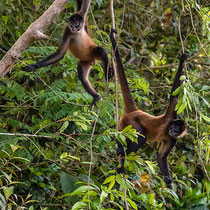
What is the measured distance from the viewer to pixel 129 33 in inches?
250

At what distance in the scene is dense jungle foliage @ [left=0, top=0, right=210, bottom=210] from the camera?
3486mm

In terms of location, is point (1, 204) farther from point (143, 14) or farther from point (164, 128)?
point (143, 14)

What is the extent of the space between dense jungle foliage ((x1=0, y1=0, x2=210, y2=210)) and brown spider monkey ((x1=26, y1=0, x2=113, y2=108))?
0.36 ft

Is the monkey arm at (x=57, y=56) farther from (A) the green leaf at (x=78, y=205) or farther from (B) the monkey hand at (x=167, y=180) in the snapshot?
(B) the monkey hand at (x=167, y=180)

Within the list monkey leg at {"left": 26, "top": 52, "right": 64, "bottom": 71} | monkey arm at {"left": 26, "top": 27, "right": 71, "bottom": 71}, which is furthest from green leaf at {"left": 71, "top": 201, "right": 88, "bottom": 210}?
monkey leg at {"left": 26, "top": 52, "right": 64, "bottom": 71}

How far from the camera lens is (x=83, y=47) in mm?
5062

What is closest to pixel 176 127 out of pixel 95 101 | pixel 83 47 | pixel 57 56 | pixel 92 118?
pixel 95 101

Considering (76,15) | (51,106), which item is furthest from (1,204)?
(76,15)

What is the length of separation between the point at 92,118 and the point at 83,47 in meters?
1.38

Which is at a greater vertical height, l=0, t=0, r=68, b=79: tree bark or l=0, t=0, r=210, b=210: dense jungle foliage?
l=0, t=0, r=68, b=79: tree bark

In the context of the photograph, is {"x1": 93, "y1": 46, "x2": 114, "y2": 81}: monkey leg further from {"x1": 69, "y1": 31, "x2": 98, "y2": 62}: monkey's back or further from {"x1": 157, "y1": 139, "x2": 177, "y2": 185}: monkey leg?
{"x1": 157, "y1": 139, "x2": 177, "y2": 185}: monkey leg

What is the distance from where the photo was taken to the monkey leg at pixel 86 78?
16.1ft

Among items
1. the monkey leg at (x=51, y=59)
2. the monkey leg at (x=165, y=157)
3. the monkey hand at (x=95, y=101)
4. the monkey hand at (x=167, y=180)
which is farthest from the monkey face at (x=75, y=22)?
the monkey hand at (x=167, y=180)

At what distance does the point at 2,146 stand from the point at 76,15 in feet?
5.27
